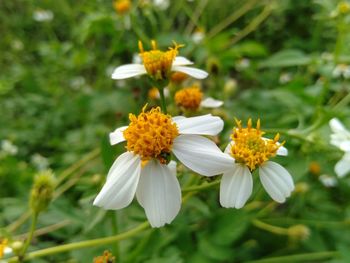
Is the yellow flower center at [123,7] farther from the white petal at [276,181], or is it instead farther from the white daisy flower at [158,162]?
the white petal at [276,181]

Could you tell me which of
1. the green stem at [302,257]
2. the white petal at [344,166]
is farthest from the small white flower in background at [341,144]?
the green stem at [302,257]

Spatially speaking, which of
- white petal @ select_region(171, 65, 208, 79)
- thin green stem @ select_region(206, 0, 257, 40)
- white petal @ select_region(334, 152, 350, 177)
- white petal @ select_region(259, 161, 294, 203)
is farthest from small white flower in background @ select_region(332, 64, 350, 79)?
white petal @ select_region(259, 161, 294, 203)

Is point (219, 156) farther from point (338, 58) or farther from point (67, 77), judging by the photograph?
point (67, 77)

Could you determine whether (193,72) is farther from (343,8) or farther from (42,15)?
(42,15)

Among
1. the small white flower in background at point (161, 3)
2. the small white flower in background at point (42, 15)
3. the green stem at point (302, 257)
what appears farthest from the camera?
the small white flower in background at point (42, 15)

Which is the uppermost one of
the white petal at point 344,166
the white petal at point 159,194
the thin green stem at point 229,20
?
the thin green stem at point 229,20
